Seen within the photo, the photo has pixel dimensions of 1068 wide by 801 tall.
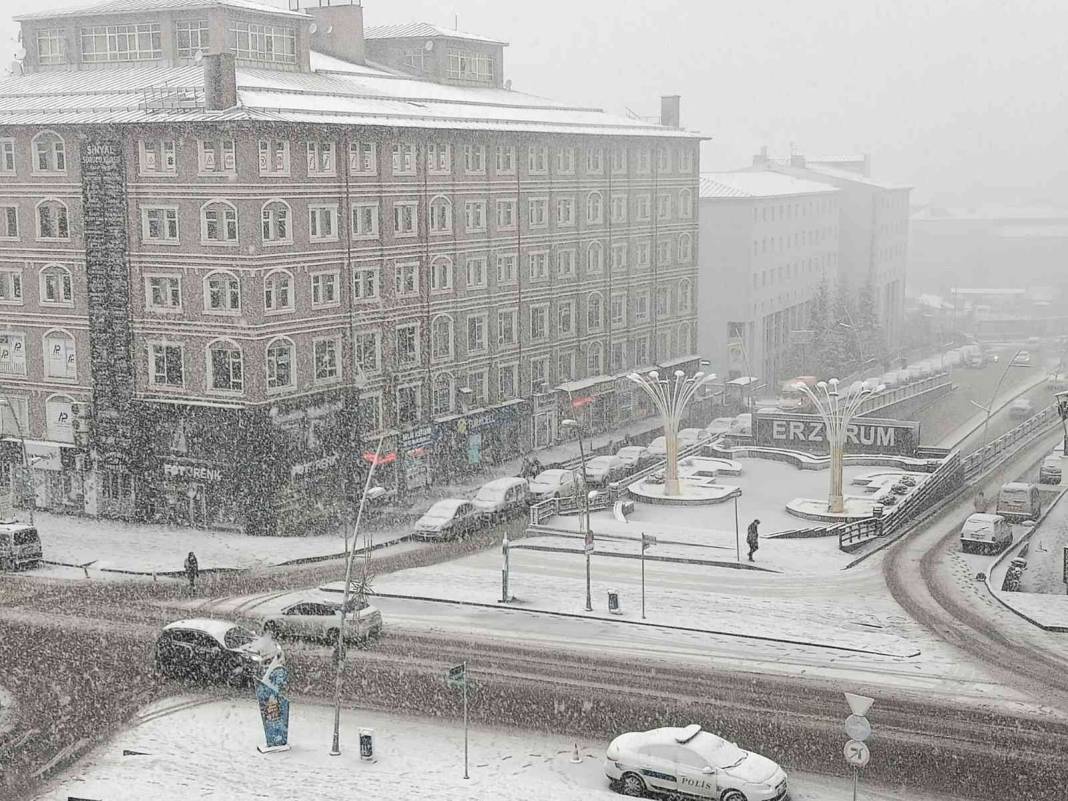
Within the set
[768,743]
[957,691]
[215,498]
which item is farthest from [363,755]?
[215,498]

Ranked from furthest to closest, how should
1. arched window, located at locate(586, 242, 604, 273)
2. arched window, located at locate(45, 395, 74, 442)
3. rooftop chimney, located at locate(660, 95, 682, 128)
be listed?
rooftop chimney, located at locate(660, 95, 682, 128) < arched window, located at locate(586, 242, 604, 273) < arched window, located at locate(45, 395, 74, 442)

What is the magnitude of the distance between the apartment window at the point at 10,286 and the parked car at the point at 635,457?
29.2 metres

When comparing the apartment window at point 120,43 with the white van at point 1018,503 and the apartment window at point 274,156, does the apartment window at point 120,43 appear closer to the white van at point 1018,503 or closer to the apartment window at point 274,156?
the apartment window at point 274,156

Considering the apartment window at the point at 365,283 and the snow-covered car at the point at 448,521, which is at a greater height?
the apartment window at the point at 365,283

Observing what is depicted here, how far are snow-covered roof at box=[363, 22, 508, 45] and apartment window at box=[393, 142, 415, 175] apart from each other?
1699 cm

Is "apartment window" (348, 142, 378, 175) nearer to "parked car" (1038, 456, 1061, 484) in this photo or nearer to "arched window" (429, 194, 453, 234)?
"arched window" (429, 194, 453, 234)

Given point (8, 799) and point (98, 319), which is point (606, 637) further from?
point (98, 319)

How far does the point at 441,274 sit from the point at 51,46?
2278 centimetres

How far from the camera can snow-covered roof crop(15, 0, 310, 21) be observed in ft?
199

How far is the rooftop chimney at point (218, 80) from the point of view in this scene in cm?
5256

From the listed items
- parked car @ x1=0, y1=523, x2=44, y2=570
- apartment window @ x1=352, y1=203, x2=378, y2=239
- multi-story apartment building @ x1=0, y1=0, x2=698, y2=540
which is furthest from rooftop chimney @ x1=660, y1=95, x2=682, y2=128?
parked car @ x1=0, y1=523, x2=44, y2=570

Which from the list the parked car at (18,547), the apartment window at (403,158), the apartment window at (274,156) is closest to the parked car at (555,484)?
the apartment window at (403,158)

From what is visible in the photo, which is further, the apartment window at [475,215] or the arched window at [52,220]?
the apartment window at [475,215]

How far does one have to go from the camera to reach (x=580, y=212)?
7531cm
